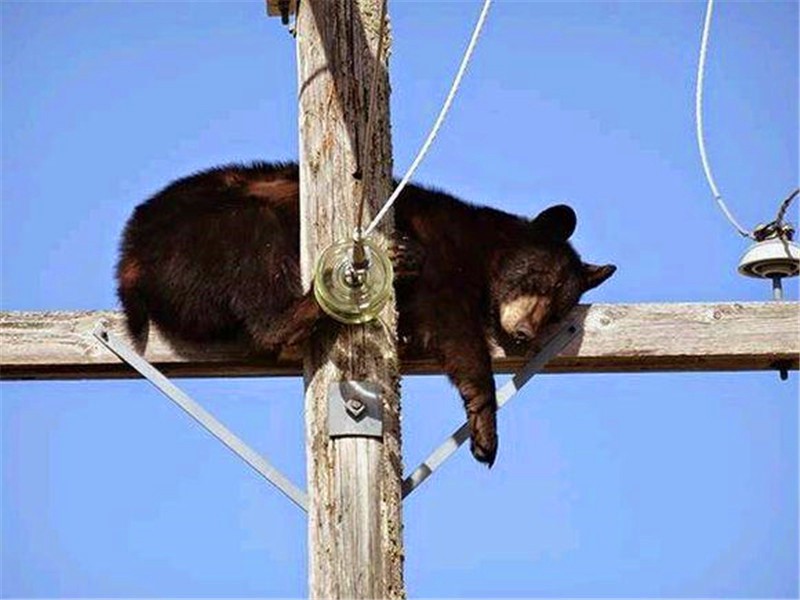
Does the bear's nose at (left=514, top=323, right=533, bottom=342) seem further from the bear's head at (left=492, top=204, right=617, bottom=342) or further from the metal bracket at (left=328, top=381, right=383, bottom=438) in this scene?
the metal bracket at (left=328, top=381, right=383, bottom=438)

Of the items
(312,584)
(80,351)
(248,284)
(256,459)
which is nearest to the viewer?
(312,584)

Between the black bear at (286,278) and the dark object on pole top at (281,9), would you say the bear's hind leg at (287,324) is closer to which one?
the black bear at (286,278)

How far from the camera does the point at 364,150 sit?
17.7ft

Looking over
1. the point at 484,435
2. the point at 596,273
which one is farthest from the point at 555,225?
the point at 484,435

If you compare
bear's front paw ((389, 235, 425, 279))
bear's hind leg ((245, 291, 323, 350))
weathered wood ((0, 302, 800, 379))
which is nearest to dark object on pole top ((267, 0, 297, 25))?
bear's front paw ((389, 235, 425, 279))

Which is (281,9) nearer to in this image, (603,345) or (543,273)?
(603,345)

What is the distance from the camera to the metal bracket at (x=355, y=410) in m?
5.04

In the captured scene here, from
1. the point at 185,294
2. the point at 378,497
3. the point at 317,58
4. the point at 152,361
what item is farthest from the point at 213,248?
the point at 378,497

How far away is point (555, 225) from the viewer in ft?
26.2

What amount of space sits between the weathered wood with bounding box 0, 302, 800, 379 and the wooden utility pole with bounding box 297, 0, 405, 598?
1.94 feet

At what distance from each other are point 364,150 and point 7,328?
1.48m

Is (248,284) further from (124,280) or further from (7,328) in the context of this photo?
(7,328)

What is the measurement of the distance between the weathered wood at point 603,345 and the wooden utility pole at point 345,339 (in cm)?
59

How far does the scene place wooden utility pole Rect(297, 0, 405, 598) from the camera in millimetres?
4883
